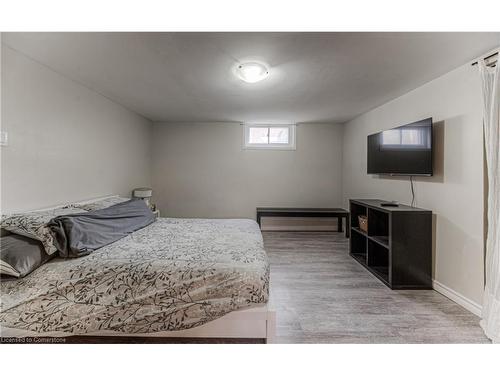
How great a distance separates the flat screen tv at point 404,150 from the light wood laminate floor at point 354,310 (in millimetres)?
1303

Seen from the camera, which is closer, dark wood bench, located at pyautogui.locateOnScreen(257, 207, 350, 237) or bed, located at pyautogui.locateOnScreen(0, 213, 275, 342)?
bed, located at pyautogui.locateOnScreen(0, 213, 275, 342)

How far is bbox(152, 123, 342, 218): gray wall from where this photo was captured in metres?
5.23

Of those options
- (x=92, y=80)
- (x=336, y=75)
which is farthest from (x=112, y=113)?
(x=336, y=75)

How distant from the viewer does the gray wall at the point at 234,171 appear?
17.2ft

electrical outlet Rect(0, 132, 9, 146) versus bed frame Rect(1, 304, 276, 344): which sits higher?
electrical outlet Rect(0, 132, 9, 146)

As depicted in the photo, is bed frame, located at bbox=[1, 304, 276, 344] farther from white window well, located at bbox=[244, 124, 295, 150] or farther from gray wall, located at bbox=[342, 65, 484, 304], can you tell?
white window well, located at bbox=[244, 124, 295, 150]

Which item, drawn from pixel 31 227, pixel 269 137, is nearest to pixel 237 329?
pixel 31 227

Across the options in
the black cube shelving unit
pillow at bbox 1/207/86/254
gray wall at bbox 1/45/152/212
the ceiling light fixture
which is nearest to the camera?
pillow at bbox 1/207/86/254

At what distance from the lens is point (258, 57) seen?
2184 mm

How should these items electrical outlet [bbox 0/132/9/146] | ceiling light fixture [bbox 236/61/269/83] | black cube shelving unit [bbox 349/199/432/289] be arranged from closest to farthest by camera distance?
1. electrical outlet [bbox 0/132/9/146]
2. ceiling light fixture [bbox 236/61/269/83]
3. black cube shelving unit [bbox 349/199/432/289]

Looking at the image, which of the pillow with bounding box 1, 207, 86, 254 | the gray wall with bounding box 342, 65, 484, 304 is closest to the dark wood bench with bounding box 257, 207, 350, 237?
the gray wall with bounding box 342, 65, 484, 304

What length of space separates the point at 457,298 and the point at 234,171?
3.97 metres

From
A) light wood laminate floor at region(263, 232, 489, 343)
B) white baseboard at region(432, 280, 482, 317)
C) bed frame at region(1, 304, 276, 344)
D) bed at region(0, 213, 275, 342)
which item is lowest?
light wood laminate floor at region(263, 232, 489, 343)

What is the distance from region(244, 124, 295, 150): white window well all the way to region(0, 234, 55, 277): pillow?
400 centimetres
